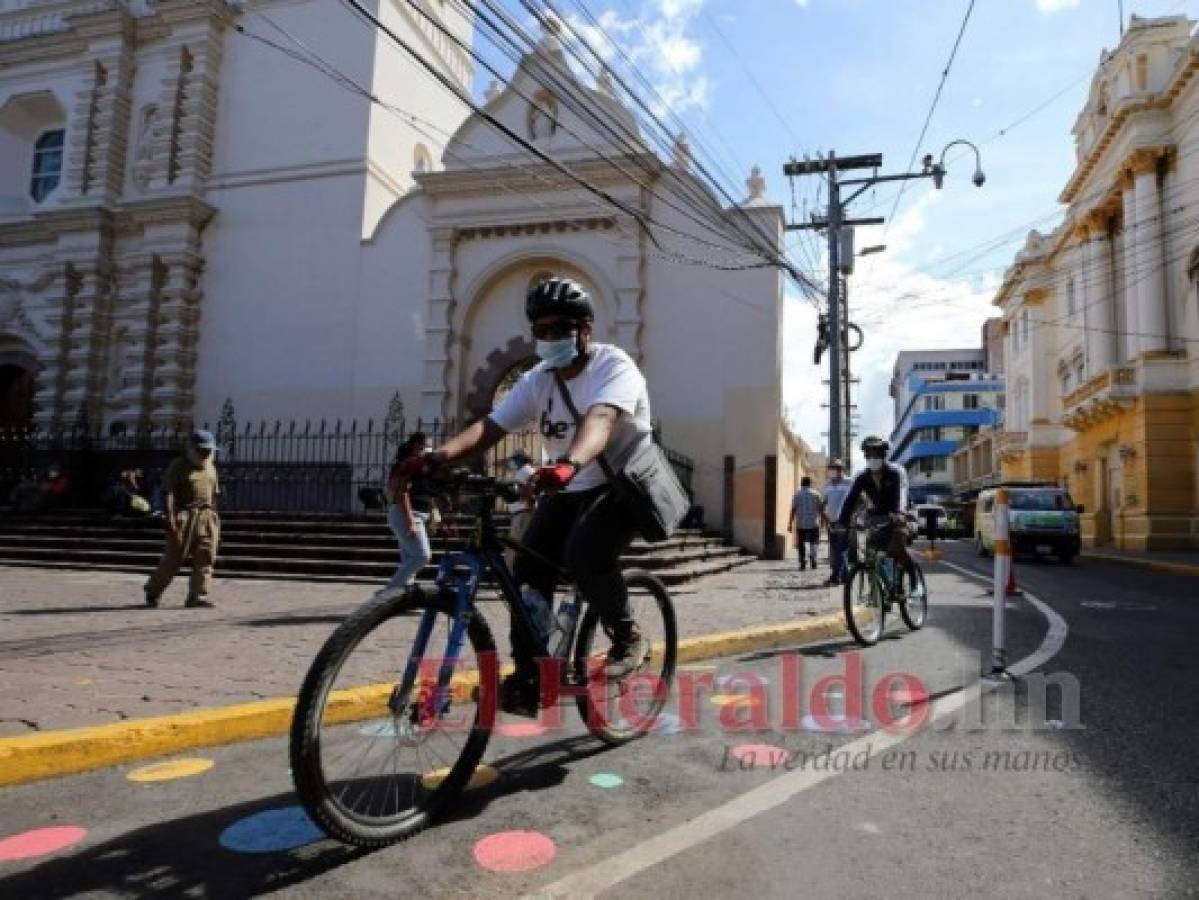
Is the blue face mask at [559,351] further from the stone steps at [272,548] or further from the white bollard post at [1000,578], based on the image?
the stone steps at [272,548]

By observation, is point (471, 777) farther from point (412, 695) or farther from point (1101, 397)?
point (1101, 397)

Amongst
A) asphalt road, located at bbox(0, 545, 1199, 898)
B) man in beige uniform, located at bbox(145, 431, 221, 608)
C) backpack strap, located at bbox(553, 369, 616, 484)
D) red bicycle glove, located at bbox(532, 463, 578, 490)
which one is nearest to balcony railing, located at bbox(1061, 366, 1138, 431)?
asphalt road, located at bbox(0, 545, 1199, 898)

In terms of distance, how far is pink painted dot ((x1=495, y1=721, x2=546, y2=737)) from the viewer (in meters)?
3.78

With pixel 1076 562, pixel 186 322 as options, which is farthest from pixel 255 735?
pixel 1076 562

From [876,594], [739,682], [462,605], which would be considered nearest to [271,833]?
[462,605]

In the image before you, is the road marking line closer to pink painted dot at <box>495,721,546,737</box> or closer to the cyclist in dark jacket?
pink painted dot at <box>495,721,546,737</box>

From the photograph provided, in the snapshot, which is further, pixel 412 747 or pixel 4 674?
pixel 4 674

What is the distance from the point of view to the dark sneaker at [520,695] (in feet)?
9.84

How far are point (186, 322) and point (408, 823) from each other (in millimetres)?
18892

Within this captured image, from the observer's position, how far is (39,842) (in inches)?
101

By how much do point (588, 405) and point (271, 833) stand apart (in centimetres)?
182

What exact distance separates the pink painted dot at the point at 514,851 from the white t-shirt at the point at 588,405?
1.31 metres

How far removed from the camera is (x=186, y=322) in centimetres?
1878

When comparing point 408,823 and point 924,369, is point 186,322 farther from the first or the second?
point 924,369
